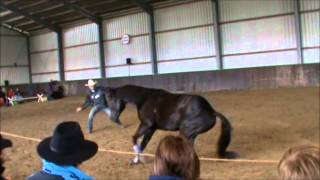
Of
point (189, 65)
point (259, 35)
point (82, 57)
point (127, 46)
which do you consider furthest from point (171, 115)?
point (82, 57)

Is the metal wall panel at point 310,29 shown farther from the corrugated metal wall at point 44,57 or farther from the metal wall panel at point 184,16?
the corrugated metal wall at point 44,57

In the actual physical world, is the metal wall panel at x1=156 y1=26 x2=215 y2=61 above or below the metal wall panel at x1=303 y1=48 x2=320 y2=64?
above

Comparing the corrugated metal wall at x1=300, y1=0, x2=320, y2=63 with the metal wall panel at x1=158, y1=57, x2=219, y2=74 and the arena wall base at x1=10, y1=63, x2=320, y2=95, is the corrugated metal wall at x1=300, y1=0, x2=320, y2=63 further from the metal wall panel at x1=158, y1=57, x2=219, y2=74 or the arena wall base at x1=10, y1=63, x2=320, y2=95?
the metal wall panel at x1=158, y1=57, x2=219, y2=74

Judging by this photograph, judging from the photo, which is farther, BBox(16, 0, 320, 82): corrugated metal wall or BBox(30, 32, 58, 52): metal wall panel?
BBox(30, 32, 58, 52): metal wall panel

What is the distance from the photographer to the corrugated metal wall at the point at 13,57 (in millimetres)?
40344

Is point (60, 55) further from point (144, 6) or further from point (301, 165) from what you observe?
point (301, 165)

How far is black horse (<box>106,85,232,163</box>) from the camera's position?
10.7m

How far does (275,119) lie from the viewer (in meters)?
15.7

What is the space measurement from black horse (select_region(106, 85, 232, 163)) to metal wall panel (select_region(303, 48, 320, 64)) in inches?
614

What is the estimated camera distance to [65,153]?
3406 mm

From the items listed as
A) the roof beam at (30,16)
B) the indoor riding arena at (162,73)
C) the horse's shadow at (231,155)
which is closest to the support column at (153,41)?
the indoor riding arena at (162,73)

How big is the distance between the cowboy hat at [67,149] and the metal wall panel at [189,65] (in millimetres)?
25685

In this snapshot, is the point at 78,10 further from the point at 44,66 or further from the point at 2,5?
the point at 44,66

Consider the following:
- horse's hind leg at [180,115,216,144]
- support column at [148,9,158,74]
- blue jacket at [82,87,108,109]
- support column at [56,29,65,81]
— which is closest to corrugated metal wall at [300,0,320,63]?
support column at [148,9,158,74]
